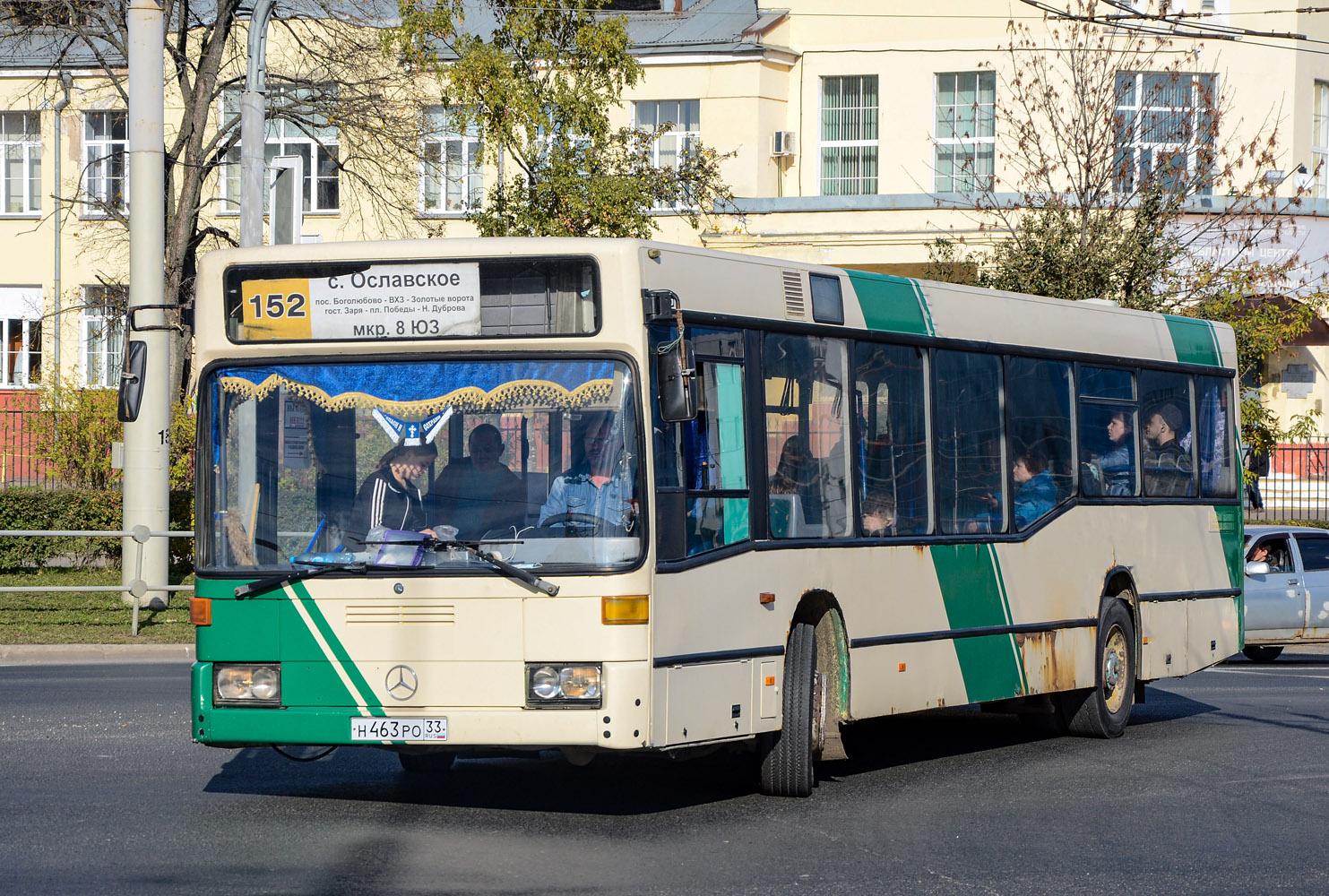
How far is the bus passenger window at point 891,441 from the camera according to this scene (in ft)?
33.7

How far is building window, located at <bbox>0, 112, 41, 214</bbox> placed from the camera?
3903cm

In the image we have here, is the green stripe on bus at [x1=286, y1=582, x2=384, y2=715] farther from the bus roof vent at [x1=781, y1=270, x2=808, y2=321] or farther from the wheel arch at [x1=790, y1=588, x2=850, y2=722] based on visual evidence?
the bus roof vent at [x1=781, y1=270, x2=808, y2=321]

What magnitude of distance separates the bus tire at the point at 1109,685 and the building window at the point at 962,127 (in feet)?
68.1

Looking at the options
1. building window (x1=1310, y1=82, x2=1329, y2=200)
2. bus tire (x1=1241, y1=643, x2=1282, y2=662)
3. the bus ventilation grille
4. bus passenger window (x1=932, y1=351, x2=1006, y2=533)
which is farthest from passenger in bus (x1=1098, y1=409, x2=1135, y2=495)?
building window (x1=1310, y1=82, x2=1329, y2=200)

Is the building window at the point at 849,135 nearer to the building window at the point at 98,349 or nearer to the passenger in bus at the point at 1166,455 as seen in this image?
the building window at the point at 98,349

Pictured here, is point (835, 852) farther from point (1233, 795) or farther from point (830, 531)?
point (1233, 795)

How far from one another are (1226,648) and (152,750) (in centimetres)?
830

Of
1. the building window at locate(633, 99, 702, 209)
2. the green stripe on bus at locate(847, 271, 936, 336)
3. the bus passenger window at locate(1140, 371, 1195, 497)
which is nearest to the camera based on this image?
the green stripe on bus at locate(847, 271, 936, 336)

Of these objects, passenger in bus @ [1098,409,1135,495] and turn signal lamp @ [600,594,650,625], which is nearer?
turn signal lamp @ [600,594,650,625]

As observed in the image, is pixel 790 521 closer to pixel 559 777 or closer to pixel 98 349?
pixel 559 777

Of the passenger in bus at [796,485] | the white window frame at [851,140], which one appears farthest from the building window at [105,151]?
the passenger in bus at [796,485]

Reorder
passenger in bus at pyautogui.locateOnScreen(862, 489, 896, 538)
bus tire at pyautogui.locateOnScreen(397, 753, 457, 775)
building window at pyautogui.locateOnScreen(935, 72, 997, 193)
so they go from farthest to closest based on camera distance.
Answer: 1. building window at pyautogui.locateOnScreen(935, 72, 997, 193)
2. bus tire at pyautogui.locateOnScreen(397, 753, 457, 775)
3. passenger in bus at pyautogui.locateOnScreen(862, 489, 896, 538)

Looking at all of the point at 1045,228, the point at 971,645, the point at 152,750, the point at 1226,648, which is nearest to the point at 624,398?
the point at 971,645

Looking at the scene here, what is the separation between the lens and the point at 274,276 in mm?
8812
